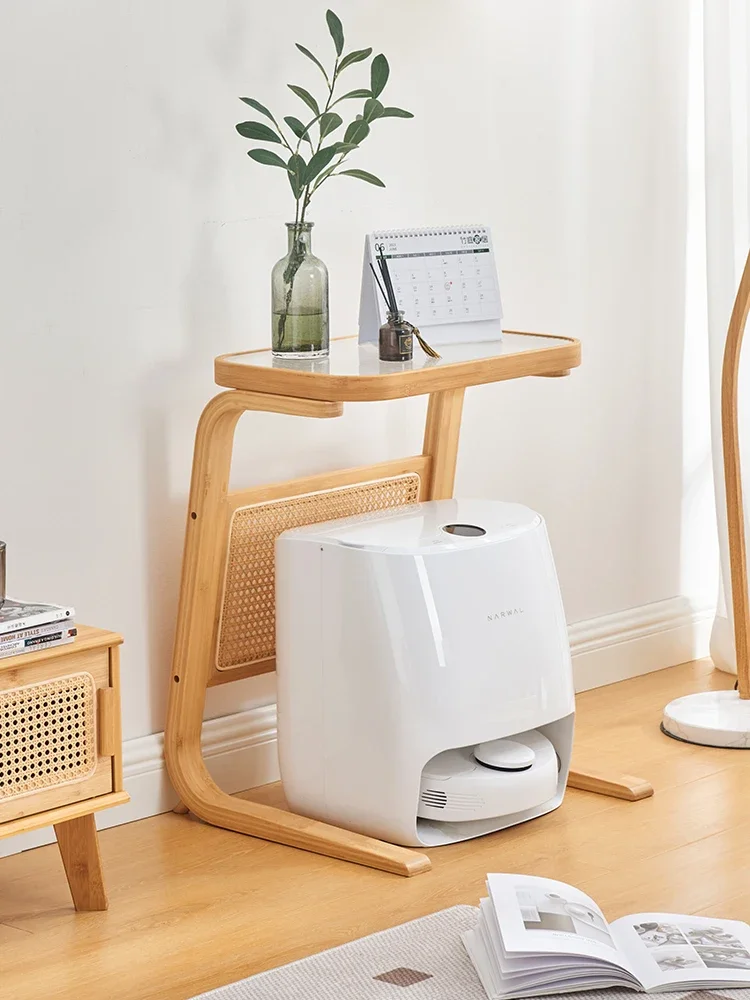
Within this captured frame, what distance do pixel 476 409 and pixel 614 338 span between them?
0.44m

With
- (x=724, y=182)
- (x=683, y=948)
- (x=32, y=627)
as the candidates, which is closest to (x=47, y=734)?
(x=32, y=627)

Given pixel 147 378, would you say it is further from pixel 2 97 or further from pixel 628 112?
pixel 628 112

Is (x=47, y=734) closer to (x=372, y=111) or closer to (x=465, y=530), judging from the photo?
(x=465, y=530)

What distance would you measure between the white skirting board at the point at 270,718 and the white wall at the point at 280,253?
4 cm

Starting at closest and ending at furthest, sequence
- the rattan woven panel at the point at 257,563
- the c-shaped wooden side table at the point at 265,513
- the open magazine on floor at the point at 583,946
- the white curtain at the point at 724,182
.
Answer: the open magazine on floor at the point at 583,946 < the c-shaped wooden side table at the point at 265,513 < the rattan woven panel at the point at 257,563 < the white curtain at the point at 724,182

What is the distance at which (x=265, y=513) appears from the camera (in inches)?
101

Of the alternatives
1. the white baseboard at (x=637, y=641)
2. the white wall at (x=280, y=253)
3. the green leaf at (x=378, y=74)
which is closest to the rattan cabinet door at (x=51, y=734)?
the white wall at (x=280, y=253)

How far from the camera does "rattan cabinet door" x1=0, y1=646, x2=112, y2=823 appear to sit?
2.02 meters

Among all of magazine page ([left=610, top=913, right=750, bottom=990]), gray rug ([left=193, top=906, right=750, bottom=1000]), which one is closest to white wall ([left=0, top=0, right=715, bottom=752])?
gray rug ([left=193, top=906, right=750, bottom=1000])

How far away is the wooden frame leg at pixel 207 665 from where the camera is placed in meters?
2.38

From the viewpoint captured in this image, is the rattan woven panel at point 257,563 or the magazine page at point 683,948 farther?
the rattan woven panel at point 257,563

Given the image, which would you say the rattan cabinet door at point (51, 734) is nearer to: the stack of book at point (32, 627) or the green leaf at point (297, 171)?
the stack of book at point (32, 627)

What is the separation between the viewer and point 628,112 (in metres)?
3.23

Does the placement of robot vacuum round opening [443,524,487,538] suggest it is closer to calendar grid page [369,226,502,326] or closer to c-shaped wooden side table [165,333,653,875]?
c-shaped wooden side table [165,333,653,875]
